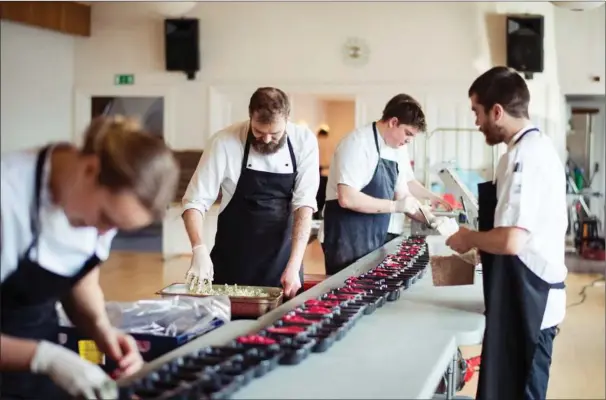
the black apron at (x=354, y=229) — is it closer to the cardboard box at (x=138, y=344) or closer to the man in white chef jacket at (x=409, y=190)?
the man in white chef jacket at (x=409, y=190)

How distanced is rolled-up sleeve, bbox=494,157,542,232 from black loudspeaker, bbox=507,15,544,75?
21.8 ft

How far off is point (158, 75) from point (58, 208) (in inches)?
316

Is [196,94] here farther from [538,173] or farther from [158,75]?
[538,173]

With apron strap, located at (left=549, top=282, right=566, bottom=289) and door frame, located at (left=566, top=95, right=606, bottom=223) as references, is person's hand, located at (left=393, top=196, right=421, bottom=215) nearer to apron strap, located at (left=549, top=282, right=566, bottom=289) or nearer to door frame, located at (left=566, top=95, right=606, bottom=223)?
apron strap, located at (left=549, top=282, right=566, bottom=289)

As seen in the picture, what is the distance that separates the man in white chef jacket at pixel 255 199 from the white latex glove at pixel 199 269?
0.40 ft

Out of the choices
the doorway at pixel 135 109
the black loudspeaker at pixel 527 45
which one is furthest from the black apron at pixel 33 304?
the doorway at pixel 135 109

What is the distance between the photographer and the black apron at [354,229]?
357 cm

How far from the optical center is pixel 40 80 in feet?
29.7

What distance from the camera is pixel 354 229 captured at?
11.8ft

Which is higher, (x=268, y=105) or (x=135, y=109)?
(x=135, y=109)

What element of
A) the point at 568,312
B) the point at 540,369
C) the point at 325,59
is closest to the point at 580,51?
the point at 325,59

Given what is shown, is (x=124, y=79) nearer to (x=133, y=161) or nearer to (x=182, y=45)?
(x=182, y=45)

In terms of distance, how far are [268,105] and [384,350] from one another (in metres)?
1.17

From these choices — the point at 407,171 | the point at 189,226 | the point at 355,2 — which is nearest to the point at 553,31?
the point at 355,2
